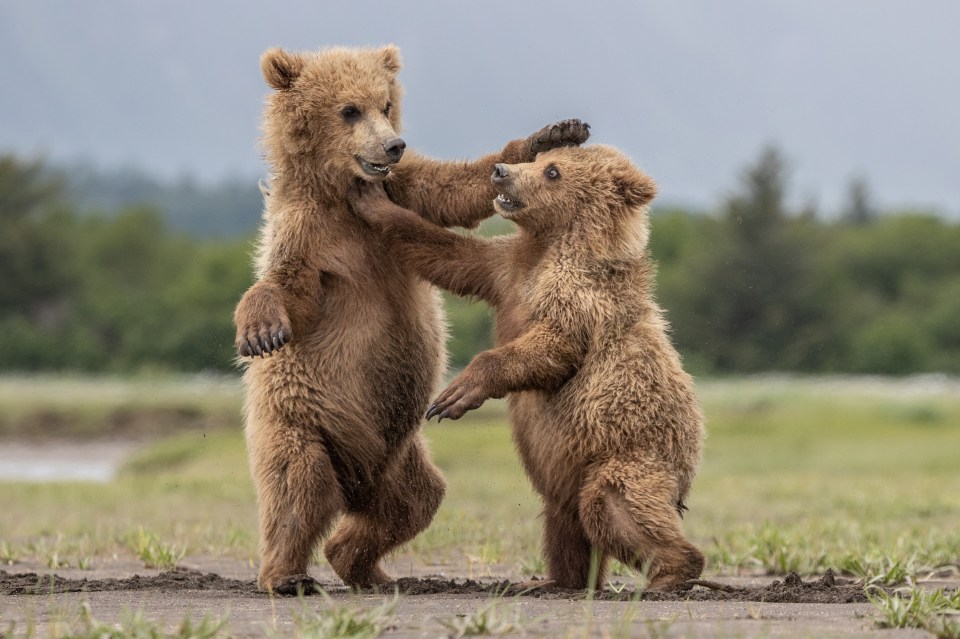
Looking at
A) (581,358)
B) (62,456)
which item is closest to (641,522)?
(581,358)

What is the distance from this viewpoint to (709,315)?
163 feet

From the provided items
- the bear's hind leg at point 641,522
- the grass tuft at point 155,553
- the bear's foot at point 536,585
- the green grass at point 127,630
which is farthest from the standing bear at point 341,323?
the green grass at point 127,630

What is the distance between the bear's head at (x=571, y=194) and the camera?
6.66m

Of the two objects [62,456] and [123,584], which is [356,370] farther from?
[62,456]

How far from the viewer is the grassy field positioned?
8477 millimetres

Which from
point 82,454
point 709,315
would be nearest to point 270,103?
point 82,454

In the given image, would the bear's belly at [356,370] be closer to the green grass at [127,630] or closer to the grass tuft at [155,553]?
the grass tuft at [155,553]

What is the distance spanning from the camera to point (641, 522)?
610 cm

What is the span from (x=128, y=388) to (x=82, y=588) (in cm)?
2807

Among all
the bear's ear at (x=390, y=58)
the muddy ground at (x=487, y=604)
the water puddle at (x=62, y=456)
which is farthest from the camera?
the water puddle at (x=62, y=456)

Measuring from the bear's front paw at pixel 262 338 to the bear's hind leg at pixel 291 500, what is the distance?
0.48 metres

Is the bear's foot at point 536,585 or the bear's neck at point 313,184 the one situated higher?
the bear's neck at point 313,184

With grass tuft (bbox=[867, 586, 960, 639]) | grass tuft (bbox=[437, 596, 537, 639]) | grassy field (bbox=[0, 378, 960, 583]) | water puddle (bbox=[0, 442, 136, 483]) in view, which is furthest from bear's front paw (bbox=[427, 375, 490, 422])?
water puddle (bbox=[0, 442, 136, 483])

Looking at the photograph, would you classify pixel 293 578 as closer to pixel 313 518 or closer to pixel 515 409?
pixel 313 518
